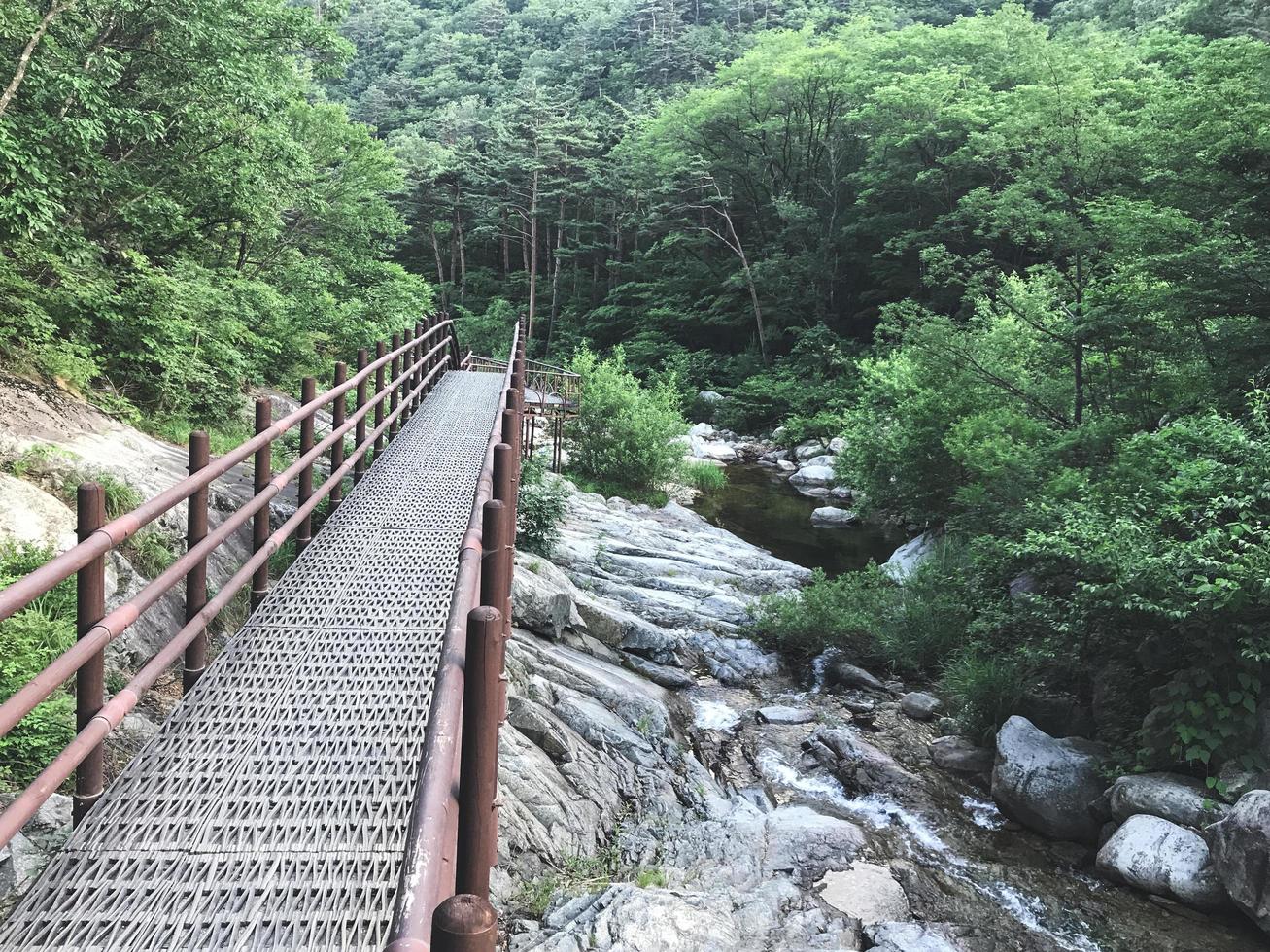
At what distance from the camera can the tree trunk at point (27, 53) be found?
651cm

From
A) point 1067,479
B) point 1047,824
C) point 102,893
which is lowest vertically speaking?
point 1047,824

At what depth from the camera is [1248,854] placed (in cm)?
519

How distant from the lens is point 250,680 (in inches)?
144

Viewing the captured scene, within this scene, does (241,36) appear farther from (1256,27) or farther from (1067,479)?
(1256,27)

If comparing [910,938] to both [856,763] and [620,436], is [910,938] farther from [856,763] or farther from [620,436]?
[620,436]

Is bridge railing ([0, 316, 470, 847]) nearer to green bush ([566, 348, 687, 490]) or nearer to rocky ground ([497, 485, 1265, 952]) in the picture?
rocky ground ([497, 485, 1265, 952])

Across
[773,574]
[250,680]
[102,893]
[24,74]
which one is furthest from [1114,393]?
[24,74]

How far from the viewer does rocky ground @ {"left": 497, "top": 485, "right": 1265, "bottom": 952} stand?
462 centimetres

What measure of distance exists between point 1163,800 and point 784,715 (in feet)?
10.9

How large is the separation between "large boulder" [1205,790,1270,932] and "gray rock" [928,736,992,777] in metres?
2.08

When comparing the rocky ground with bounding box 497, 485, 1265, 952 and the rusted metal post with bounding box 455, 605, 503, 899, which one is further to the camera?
the rocky ground with bounding box 497, 485, 1265, 952

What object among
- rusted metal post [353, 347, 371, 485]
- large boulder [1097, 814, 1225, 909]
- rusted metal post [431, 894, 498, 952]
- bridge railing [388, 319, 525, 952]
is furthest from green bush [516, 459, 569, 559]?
rusted metal post [431, 894, 498, 952]

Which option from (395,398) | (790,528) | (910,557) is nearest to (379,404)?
(395,398)

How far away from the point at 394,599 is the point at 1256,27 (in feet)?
83.9
